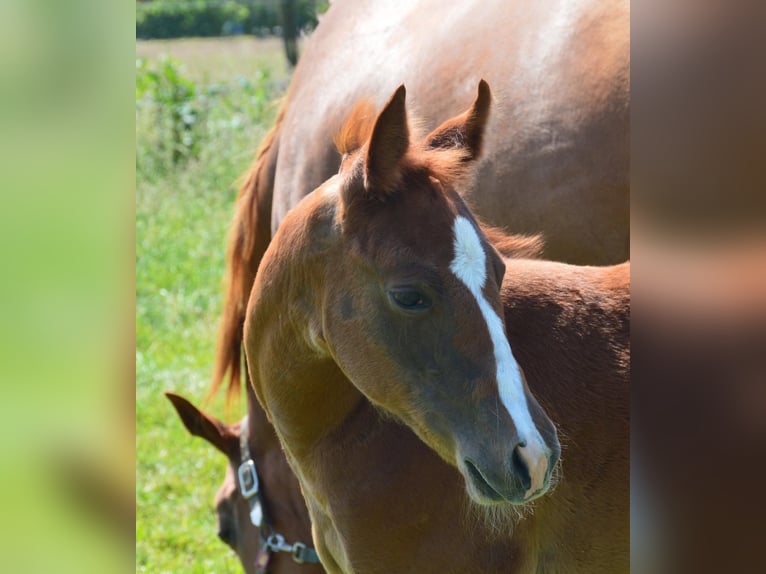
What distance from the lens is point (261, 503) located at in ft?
10.3

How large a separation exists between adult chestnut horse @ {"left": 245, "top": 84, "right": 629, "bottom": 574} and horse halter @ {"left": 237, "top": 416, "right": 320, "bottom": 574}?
609mm

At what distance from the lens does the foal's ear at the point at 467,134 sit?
213 centimetres

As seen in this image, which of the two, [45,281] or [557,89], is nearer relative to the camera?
[45,281]

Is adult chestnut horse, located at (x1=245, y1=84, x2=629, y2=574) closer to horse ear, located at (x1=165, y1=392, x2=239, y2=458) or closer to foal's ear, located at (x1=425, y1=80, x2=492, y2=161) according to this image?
foal's ear, located at (x1=425, y1=80, x2=492, y2=161)

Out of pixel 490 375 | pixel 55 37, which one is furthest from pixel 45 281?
pixel 490 375

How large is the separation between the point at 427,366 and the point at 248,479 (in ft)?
4.67

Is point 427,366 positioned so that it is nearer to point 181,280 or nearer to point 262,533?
point 262,533

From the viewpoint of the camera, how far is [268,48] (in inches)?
719

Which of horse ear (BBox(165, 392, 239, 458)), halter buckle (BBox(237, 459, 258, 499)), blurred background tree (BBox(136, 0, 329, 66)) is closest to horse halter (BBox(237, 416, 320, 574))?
halter buckle (BBox(237, 459, 258, 499))

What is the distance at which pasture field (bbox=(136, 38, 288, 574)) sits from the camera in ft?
14.1

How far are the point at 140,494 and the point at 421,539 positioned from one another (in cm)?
259

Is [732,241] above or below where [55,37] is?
below

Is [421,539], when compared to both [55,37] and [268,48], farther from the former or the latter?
[268,48]

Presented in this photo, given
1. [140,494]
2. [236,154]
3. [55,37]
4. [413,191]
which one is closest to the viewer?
[55,37]
